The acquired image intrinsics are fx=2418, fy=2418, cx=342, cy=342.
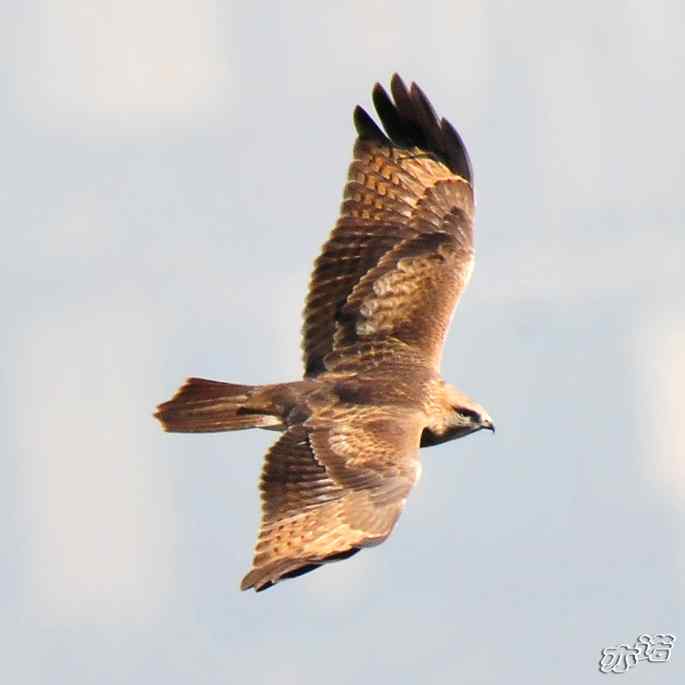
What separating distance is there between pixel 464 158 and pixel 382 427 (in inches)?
142

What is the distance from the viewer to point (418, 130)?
20203 mm

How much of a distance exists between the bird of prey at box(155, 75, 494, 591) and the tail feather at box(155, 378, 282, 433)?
0.01 meters

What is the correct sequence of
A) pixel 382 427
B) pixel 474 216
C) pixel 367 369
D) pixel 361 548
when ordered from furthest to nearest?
pixel 474 216, pixel 367 369, pixel 382 427, pixel 361 548

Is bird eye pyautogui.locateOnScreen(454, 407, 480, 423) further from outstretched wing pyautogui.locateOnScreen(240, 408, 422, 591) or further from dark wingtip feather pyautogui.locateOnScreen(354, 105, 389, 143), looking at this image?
dark wingtip feather pyautogui.locateOnScreen(354, 105, 389, 143)

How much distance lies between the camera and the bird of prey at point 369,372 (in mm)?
16219

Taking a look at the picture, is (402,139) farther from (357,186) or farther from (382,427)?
(382,427)

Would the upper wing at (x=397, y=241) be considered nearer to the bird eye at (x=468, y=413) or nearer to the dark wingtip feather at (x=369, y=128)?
the dark wingtip feather at (x=369, y=128)

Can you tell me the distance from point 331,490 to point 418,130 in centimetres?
467

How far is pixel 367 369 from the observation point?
18641 millimetres

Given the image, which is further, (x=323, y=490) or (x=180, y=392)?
(x=180, y=392)

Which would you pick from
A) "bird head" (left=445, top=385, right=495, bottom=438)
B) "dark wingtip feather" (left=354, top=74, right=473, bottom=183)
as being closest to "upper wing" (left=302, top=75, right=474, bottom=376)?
"dark wingtip feather" (left=354, top=74, right=473, bottom=183)

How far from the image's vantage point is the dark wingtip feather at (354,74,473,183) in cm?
2009

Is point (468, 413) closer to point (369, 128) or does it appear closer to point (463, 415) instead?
point (463, 415)

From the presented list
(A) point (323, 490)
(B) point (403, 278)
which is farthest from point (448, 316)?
(A) point (323, 490)
